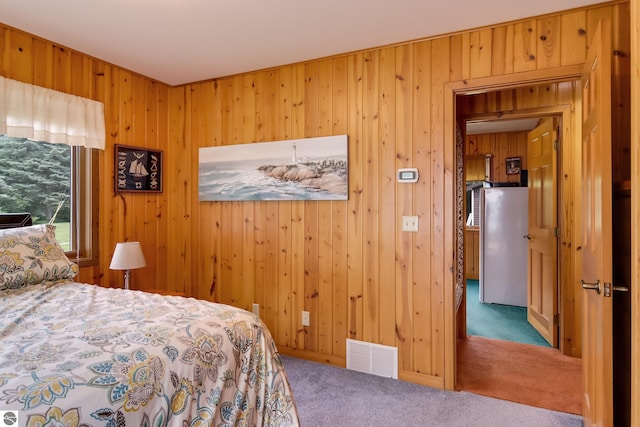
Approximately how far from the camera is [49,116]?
8.54ft

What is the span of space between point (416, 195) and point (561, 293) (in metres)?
1.73

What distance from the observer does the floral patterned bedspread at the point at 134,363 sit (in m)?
0.97

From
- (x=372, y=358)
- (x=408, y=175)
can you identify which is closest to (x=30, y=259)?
(x=372, y=358)

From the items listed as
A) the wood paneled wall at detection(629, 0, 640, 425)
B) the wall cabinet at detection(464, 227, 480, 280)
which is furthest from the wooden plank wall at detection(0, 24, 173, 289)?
the wall cabinet at detection(464, 227, 480, 280)

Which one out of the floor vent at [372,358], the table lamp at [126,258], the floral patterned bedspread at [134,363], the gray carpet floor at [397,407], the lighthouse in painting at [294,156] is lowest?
the gray carpet floor at [397,407]

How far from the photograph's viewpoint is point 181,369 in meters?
1.24

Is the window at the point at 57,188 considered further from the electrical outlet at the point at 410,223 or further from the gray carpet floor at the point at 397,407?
the electrical outlet at the point at 410,223

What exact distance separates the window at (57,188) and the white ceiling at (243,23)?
794 millimetres

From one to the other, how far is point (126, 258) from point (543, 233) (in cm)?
378

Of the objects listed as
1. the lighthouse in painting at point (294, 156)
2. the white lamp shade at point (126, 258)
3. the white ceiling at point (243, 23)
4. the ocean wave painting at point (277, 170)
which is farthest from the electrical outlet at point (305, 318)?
the white ceiling at point (243, 23)

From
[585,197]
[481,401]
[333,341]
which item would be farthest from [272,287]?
[585,197]

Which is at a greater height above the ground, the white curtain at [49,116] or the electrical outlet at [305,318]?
the white curtain at [49,116]

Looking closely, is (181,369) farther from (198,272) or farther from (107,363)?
(198,272)

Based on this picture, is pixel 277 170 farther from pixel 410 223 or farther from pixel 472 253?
pixel 472 253
